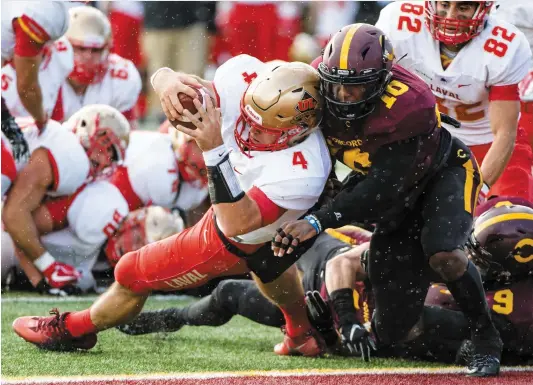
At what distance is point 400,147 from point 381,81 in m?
0.23

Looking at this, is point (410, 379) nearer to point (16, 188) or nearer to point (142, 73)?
point (16, 188)

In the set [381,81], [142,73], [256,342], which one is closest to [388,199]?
[381,81]

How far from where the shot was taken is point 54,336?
4062 millimetres

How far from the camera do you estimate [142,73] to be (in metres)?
11.6

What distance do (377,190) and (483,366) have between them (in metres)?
0.72

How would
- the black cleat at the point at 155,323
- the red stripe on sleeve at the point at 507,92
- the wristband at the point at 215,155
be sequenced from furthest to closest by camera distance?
1. the red stripe on sleeve at the point at 507,92
2. the black cleat at the point at 155,323
3. the wristband at the point at 215,155

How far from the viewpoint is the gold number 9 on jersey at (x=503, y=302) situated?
390 centimetres

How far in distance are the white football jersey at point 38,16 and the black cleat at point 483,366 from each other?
9.84 feet

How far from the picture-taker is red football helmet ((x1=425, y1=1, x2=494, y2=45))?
4.38 m

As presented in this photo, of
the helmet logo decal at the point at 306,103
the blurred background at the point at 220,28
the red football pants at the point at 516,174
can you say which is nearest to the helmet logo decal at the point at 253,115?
the helmet logo decal at the point at 306,103

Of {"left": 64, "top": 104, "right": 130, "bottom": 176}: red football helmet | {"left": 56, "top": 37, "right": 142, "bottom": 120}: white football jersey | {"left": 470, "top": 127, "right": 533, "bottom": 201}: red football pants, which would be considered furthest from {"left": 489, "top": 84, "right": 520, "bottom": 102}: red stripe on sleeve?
{"left": 56, "top": 37, "right": 142, "bottom": 120}: white football jersey

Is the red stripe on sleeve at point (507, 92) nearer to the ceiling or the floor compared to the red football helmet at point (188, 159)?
nearer to the ceiling

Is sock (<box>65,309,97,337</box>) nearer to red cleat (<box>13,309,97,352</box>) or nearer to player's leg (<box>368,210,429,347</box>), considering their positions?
red cleat (<box>13,309,97,352</box>)

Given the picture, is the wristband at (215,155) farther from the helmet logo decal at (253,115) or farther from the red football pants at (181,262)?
the red football pants at (181,262)
